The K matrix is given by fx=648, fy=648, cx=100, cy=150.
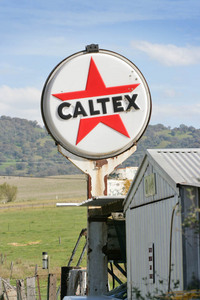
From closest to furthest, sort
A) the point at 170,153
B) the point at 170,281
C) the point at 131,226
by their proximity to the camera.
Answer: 1. the point at 170,281
2. the point at 170,153
3. the point at 131,226

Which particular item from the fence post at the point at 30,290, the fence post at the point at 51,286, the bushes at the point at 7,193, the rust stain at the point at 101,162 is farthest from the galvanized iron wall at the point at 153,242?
the bushes at the point at 7,193

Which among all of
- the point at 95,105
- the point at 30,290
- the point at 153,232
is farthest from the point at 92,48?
the point at 30,290

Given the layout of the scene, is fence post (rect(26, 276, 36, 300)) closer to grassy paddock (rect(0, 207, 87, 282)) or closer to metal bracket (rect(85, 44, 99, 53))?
metal bracket (rect(85, 44, 99, 53))

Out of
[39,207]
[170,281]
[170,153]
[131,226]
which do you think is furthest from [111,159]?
[39,207]

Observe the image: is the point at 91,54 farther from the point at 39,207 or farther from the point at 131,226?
the point at 39,207

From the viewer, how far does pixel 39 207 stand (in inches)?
5177

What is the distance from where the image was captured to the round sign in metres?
17.5

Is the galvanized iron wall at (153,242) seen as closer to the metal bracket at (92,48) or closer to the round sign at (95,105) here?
the round sign at (95,105)

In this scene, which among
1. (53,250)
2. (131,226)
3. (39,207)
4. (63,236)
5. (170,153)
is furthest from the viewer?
(39,207)

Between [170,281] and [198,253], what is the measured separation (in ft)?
3.26

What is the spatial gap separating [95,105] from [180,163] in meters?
6.26

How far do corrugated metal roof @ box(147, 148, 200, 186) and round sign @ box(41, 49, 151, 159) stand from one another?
5.17 m

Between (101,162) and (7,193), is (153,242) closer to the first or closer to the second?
(101,162)

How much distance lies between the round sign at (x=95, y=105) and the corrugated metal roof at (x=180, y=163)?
517cm
